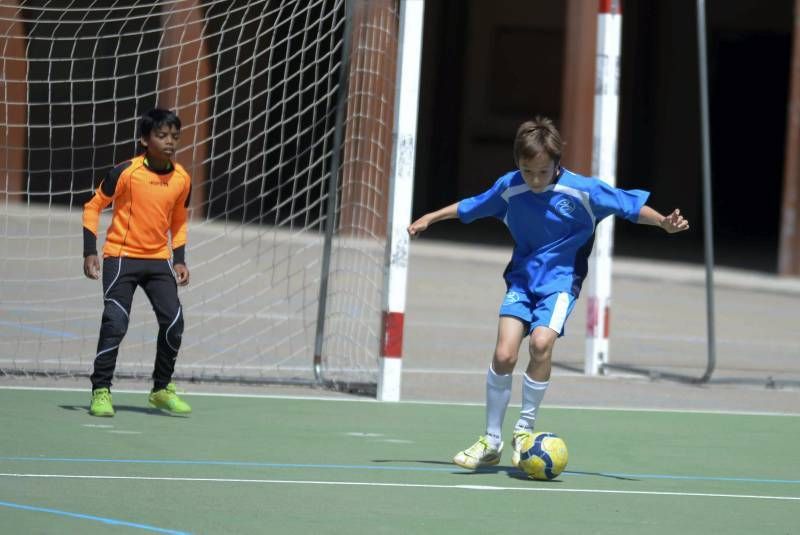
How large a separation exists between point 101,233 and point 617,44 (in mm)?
7829

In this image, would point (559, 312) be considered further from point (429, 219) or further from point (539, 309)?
point (429, 219)

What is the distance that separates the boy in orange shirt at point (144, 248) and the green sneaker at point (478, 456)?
210cm

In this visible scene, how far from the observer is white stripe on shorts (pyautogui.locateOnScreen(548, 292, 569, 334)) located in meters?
7.76

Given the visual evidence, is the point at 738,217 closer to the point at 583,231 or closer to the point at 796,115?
the point at 796,115

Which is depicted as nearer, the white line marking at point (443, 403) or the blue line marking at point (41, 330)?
the white line marking at point (443, 403)

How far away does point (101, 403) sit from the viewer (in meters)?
8.95

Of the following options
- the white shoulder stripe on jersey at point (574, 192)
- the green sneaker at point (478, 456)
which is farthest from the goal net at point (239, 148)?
the white shoulder stripe on jersey at point (574, 192)

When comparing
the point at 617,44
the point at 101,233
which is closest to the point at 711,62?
the point at 101,233

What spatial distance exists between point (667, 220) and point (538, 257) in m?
0.65

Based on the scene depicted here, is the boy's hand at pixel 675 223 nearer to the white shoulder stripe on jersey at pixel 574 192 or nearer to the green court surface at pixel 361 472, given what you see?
the white shoulder stripe on jersey at pixel 574 192

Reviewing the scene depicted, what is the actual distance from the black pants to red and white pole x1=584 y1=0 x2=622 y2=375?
4.01m

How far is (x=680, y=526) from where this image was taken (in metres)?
6.63

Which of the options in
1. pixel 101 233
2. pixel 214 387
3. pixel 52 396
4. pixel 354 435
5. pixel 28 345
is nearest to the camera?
pixel 354 435

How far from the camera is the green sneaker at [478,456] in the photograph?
7.77 meters
